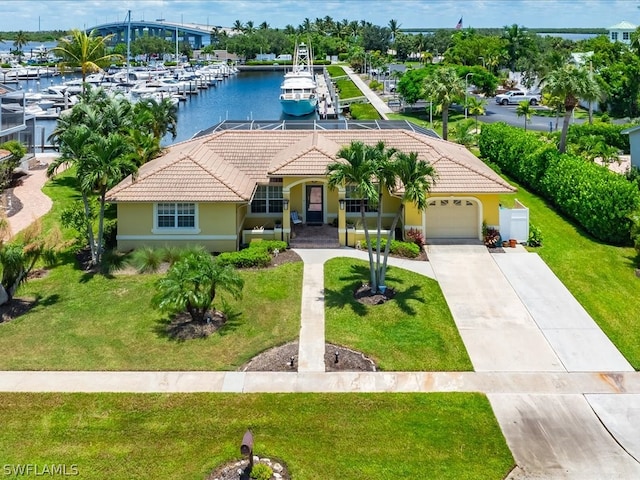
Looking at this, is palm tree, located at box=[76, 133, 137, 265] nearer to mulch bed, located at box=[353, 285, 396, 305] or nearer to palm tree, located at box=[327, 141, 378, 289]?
palm tree, located at box=[327, 141, 378, 289]

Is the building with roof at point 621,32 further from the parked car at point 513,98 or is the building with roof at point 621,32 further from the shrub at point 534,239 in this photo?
the shrub at point 534,239

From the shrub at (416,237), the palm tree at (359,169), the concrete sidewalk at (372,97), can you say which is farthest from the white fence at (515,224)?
the concrete sidewalk at (372,97)

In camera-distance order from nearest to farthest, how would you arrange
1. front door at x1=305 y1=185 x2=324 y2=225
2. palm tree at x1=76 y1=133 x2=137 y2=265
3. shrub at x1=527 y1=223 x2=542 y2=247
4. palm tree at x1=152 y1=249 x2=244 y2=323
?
palm tree at x1=152 y1=249 x2=244 y2=323 < palm tree at x1=76 y1=133 x2=137 y2=265 < shrub at x1=527 y1=223 x2=542 y2=247 < front door at x1=305 y1=185 x2=324 y2=225

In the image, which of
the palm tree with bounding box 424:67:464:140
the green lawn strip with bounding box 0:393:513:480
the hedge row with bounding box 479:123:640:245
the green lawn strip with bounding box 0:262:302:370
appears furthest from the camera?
the palm tree with bounding box 424:67:464:140

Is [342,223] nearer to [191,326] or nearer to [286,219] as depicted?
[286,219]

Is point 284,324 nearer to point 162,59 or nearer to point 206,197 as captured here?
point 206,197

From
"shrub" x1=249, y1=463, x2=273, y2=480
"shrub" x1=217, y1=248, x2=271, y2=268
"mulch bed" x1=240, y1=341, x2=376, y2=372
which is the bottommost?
"shrub" x1=249, y1=463, x2=273, y2=480

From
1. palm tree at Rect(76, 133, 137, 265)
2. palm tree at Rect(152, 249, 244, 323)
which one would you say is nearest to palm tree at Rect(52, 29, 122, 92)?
palm tree at Rect(76, 133, 137, 265)
